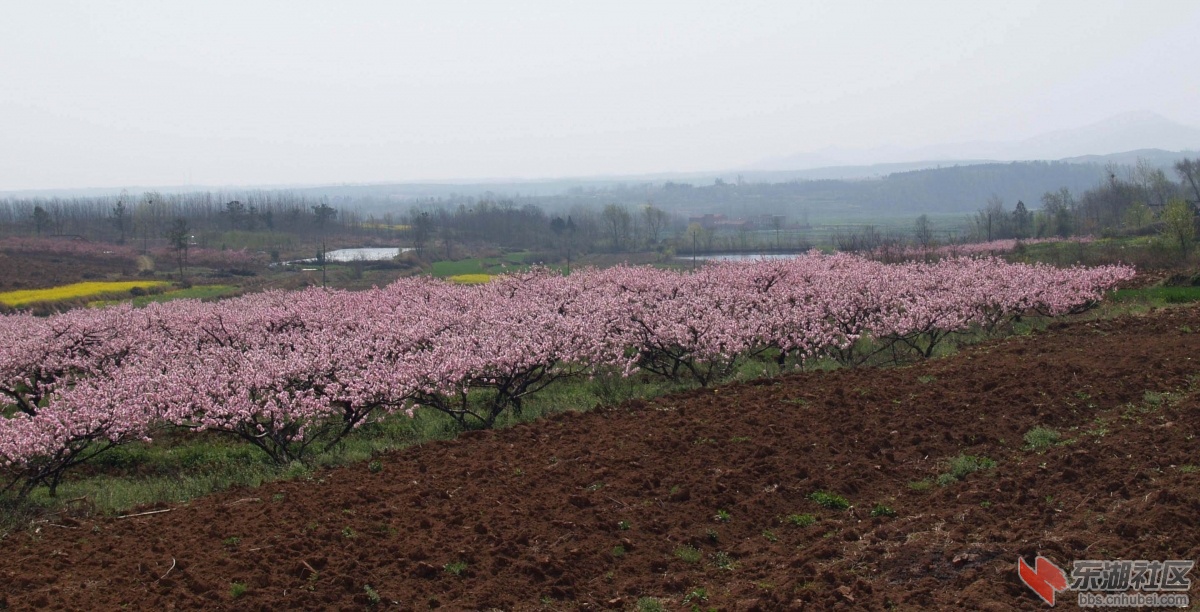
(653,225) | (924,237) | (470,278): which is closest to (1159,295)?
(470,278)

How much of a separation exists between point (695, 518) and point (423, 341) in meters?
11.1

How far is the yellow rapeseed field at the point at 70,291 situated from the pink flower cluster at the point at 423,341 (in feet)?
57.5

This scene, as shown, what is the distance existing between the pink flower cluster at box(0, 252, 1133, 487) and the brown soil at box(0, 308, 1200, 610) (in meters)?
2.43

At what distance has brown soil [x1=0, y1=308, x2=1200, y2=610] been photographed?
686cm

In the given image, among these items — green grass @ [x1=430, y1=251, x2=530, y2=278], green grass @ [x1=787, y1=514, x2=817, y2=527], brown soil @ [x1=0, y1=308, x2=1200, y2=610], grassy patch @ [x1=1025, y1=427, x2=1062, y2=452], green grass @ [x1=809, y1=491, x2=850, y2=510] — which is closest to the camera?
brown soil @ [x1=0, y1=308, x2=1200, y2=610]

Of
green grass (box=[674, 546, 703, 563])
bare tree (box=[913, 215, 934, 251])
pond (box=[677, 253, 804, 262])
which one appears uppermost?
bare tree (box=[913, 215, 934, 251])

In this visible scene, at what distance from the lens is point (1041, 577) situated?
20.3 feet

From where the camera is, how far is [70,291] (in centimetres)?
4422

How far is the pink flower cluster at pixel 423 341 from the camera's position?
12.9 m

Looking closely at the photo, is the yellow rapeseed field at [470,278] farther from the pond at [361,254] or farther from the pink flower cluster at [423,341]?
the pink flower cluster at [423,341]

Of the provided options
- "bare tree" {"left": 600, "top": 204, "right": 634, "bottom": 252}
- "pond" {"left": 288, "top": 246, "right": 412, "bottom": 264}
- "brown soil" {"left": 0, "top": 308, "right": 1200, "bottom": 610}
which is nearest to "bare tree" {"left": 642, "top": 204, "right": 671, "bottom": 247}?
"bare tree" {"left": 600, "top": 204, "right": 634, "bottom": 252}

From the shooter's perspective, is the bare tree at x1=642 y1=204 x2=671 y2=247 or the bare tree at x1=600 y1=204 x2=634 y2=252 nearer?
the bare tree at x1=600 y1=204 x2=634 y2=252

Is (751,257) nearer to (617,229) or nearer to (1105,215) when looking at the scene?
(617,229)

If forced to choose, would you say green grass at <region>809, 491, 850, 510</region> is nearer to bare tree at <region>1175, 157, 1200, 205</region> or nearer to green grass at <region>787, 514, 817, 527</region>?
green grass at <region>787, 514, 817, 527</region>
